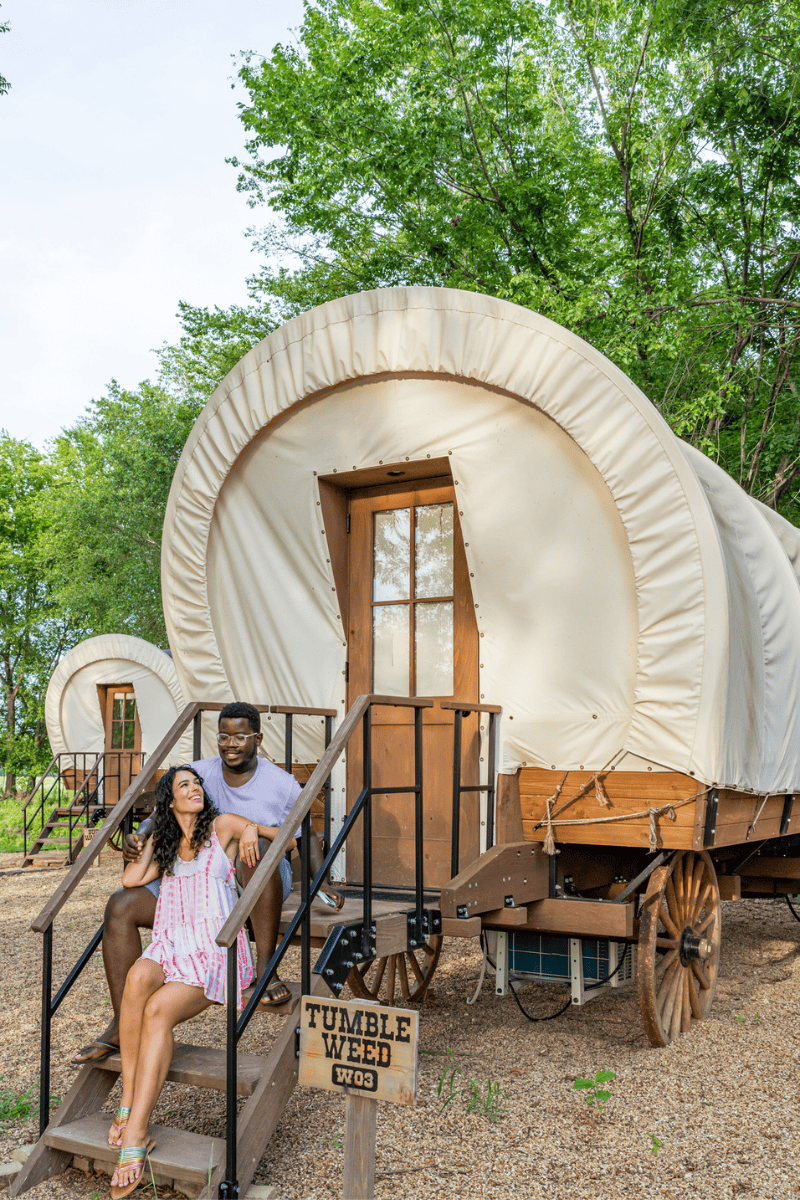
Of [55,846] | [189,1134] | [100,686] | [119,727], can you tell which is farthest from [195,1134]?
[119,727]

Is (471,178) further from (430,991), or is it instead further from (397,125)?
(430,991)

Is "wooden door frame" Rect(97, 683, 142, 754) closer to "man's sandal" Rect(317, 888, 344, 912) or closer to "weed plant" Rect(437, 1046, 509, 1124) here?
"weed plant" Rect(437, 1046, 509, 1124)

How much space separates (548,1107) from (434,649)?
2120mm

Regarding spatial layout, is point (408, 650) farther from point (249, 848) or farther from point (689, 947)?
point (689, 947)

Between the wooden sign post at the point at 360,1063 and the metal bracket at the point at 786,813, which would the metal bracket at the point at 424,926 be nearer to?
the wooden sign post at the point at 360,1063

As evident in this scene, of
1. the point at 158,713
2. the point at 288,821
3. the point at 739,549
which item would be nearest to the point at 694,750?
the point at 739,549

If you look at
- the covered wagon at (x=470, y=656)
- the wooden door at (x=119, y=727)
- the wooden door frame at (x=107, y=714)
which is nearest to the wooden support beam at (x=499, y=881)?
the covered wagon at (x=470, y=656)

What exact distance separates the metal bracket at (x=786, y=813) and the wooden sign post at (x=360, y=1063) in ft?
11.3

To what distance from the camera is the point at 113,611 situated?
21672mm

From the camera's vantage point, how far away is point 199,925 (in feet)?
11.8

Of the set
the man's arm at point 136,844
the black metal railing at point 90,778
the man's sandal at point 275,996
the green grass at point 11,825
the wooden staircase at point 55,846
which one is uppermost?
the man's arm at point 136,844

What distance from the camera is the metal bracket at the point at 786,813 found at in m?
5.37

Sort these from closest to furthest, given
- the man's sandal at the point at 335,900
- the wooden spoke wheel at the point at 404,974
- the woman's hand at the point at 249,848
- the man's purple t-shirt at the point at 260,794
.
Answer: the woman's hand at the point at 249,848, the man's sandal at the point at 335,900, the man's purple t-shirt at the point at 260,794, the wooden spoke wheel at the point at 404,974

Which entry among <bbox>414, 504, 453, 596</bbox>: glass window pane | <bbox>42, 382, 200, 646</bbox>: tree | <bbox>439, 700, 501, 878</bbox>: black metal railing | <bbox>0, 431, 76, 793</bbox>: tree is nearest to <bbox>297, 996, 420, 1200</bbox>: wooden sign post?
<bbox>439, 700, 501, 878</bbox>: black metal railing
